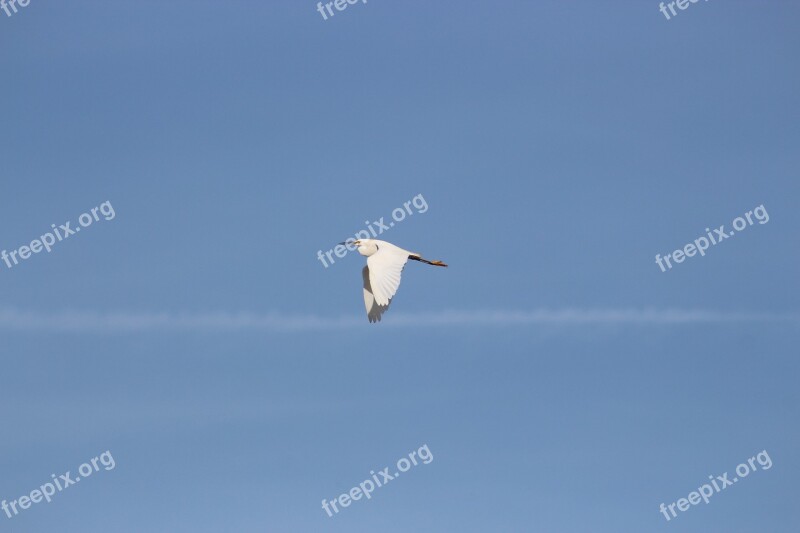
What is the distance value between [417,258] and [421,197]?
436cm

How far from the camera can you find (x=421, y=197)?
54406mm

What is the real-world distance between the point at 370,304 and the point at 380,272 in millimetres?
1317

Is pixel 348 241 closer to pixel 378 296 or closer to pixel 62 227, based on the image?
pixel 378 296

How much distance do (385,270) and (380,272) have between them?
0.23 m

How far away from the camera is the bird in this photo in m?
46.8

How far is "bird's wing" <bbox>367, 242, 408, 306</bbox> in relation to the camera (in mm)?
46656

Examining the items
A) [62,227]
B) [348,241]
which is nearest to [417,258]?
[348,241]

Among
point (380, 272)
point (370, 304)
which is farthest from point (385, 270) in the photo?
point (370, 304)

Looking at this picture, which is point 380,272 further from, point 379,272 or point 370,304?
point 370,304

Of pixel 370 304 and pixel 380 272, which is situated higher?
pixel 380 272

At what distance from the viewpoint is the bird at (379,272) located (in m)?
46.8

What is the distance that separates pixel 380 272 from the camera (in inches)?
1875

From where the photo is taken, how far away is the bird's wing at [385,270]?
4666 cm

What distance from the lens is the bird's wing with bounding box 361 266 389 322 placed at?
46969 millimetres
